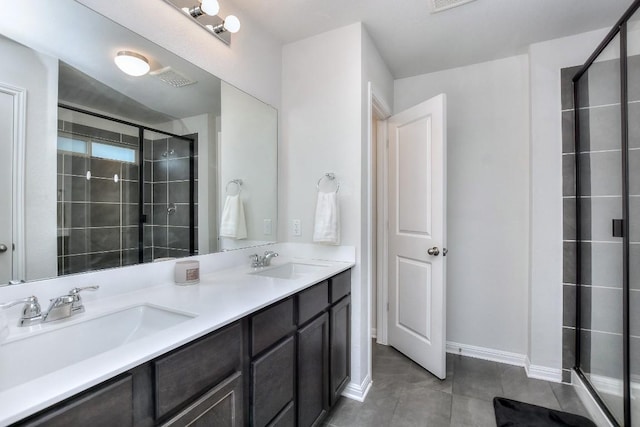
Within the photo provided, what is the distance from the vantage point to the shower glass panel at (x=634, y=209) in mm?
1435

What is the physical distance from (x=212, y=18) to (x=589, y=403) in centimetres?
309

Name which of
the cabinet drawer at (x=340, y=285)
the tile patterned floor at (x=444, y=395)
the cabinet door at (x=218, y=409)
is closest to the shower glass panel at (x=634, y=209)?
the tile patterned floor at (x=444, y=395)

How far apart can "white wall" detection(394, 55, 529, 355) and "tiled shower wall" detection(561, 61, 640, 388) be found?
0.26 m

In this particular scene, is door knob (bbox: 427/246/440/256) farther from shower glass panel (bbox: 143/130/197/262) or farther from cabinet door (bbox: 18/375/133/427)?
cabinet door (bbox: 18/375/133/427)

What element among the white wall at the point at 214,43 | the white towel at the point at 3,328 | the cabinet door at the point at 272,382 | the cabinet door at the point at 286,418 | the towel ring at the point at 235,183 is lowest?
the cabinet door at the point at 286,418

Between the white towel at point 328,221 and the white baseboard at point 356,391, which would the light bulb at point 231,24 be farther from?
the white baseboard at point 356,391

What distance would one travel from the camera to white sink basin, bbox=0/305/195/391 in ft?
2.46

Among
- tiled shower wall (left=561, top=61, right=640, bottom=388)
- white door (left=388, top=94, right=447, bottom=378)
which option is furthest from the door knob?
tiled shower wall (left=561, top=61, right=640, bottom=388)

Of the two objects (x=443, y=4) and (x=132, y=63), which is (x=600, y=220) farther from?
(x=132, y=63)

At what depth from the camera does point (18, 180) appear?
944mm

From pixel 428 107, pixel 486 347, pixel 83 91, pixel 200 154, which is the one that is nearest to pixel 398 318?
pixel 486 347

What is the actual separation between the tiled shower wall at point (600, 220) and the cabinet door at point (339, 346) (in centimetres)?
143

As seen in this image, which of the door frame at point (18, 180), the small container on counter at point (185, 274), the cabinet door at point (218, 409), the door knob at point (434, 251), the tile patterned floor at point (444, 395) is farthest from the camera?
the door knob at point (434, 251)

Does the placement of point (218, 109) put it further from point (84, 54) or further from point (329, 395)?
point (329, 395)
